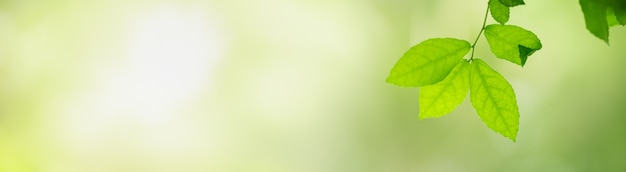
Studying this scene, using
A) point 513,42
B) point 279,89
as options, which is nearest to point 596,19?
point 513,42

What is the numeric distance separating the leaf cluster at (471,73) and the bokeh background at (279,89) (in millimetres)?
1192

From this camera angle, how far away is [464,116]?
5.55 feet

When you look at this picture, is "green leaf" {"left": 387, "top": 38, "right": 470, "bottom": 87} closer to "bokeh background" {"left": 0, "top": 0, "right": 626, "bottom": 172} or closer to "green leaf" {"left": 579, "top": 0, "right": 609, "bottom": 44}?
"green leaf" {"left": 579, "top": 0, "right": 609, "bottom": 44}

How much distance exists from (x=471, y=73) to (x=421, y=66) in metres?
0.05

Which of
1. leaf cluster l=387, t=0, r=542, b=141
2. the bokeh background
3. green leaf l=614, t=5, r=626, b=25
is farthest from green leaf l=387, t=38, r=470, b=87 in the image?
the bokeh background

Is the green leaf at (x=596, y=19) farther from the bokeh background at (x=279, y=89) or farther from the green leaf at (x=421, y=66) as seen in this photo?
the bokeh background at (x=279, y=89)

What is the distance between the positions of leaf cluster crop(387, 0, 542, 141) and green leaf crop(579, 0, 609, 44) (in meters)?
0.09

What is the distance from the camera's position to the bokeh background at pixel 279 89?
1524 millimetres

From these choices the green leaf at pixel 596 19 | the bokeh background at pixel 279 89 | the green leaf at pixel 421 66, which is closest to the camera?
the green leaf at pixel 596 19

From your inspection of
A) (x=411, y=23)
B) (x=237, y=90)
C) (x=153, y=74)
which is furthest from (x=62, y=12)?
(x=411, y=23)

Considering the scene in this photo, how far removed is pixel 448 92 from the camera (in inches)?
18.0

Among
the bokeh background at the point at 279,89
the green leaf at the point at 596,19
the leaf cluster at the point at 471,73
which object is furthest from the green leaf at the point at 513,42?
the bokeh background at the point at 279,89

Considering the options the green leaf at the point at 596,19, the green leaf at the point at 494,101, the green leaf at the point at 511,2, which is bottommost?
the green leaf at the point at 494,101

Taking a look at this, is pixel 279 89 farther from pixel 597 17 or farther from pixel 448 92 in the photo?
pixel 597 17
